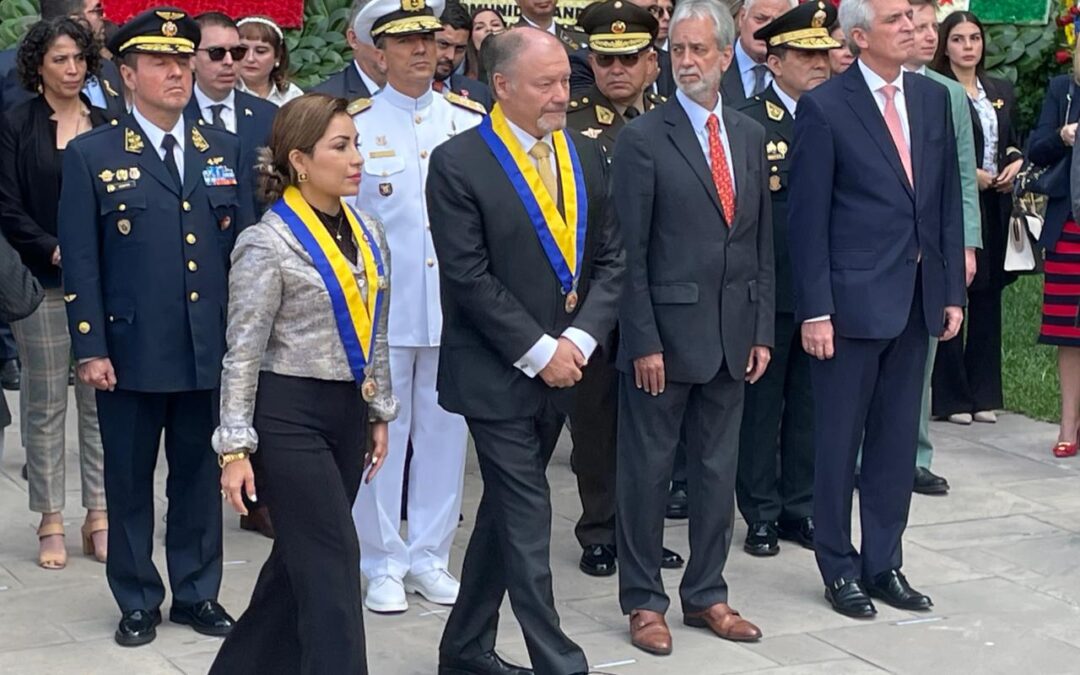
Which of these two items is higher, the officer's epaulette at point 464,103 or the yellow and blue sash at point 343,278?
the officer's epaulette at point 464,103

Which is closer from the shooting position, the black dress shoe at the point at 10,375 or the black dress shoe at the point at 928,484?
the black dress shoe at the point at 928,484

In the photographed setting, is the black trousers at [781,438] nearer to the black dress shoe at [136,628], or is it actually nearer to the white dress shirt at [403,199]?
the white dress shirt at [403,199]

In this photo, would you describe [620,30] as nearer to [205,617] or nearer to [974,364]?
[205,617]

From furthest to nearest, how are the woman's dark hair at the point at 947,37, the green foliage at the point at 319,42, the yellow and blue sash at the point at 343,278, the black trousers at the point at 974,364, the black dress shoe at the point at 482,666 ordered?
1. the green foliage at the point at 319,42
2. the black trousers at the point at 974,364
3. the woman's dark hair at the point at 947,37
4. the black dress shoe at the point at 482,666
5. the yellow and blue sash at the point at 343,278

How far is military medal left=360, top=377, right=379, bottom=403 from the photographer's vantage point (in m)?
5.29

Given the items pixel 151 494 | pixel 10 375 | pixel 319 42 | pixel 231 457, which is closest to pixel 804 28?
pixel 151 494

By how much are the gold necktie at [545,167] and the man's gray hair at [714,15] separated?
3.04 ft

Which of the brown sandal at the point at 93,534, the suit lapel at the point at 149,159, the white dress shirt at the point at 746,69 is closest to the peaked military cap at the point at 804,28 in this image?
the white dress shirt at the point at 746,69

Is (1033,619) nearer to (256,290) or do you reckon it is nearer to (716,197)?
(716,197)

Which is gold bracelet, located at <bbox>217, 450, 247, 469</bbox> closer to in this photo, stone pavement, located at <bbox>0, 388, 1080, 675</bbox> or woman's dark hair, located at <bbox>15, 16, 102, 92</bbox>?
stone pavement, located at <bbox>0, 388, 1080, 675</bbox>

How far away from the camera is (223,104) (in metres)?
8.14

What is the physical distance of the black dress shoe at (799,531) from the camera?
25.1 ft

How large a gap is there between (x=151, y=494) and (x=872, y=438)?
2.60 meters

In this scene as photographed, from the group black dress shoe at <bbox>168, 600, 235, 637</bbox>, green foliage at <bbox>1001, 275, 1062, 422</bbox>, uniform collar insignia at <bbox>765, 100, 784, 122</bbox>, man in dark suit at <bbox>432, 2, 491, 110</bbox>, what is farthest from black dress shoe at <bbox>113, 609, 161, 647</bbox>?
green foliage at <bbox>1001, 275, 1062, 422</bbox>
